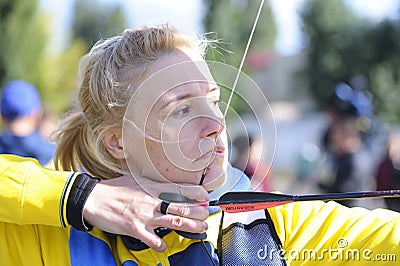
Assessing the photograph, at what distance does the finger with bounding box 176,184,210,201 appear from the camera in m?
1.23

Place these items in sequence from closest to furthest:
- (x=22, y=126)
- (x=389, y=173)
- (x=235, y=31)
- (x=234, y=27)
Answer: (x=22, y=126) < (x=389, y=173) < (x=234, y=27) < (x=235, y=31)

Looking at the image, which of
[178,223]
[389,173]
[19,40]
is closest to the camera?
[178,223]

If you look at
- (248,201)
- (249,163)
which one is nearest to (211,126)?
(248,201)

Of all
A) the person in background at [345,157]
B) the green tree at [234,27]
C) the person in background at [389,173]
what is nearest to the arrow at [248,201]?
the green tree at [234,27]

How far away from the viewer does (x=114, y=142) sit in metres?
1.42

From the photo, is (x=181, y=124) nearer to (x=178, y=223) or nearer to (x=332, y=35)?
(x=178, y=223)

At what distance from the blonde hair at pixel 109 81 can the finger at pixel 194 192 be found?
0.69 feet

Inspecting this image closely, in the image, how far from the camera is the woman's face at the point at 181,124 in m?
1.27

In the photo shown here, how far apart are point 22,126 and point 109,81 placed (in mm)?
2831

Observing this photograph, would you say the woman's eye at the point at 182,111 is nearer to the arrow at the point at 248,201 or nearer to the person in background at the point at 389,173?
the arrow at the point at 248,201

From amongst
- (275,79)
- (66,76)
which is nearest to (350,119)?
(66,76)

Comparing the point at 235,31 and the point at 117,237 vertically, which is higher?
the point at 117,237

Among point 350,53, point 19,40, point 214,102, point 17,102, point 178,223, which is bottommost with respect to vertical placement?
point 350,53

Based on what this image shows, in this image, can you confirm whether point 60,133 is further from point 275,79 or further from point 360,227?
point 275,79
